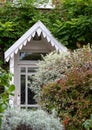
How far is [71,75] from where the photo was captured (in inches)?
349

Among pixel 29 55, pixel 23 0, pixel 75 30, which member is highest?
pixel 23 0

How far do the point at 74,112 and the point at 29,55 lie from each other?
4756 mm

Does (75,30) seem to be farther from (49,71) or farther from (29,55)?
(49,71)

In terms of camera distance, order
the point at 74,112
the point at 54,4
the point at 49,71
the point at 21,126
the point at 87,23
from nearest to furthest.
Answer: the point at 21,126 → the point at 74,112 → the point at 49,71 → the point at 87,23 → the point at 54,4

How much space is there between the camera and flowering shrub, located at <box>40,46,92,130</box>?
27.0 ft

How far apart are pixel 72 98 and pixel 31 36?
4.07 m

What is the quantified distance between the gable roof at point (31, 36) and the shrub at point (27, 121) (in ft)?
18.6

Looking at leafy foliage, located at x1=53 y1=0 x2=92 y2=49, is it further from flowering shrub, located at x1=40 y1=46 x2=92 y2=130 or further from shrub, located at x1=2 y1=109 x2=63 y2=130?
shrub, located at x1=2 y1=109 x2=63 y2=130

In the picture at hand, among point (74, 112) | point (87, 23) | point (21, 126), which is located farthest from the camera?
point (87, 23)

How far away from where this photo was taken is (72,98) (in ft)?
28.3

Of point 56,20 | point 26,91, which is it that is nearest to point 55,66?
point 26,91

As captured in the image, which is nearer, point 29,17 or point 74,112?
point 74,112

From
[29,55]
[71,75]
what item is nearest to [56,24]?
[29,55]

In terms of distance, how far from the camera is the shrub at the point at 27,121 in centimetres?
608
